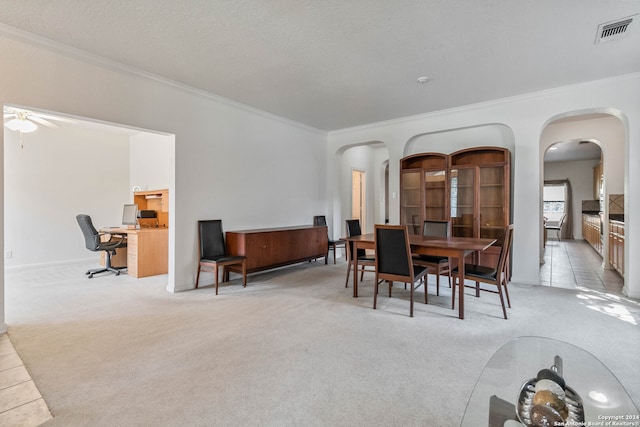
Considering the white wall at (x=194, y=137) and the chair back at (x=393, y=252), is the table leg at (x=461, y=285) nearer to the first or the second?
the chair back at (x=393, y=252)

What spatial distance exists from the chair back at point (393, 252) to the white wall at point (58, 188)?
659 centimetres

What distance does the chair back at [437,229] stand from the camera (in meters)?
4.36

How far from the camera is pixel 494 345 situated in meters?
2.49

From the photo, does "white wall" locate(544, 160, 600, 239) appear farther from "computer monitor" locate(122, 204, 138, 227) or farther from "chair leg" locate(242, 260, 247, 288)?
"computer monitor" locate(122, 204, 138, 227)

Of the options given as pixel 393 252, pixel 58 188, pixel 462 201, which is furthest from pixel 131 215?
pixel 462 201

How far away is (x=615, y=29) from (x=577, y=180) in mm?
10089

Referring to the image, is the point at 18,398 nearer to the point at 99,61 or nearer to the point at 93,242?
the point at 99,61

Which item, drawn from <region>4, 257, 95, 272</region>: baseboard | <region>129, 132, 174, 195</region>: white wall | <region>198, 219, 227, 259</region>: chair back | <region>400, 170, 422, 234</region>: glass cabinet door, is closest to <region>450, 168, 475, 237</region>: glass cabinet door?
<region>400, 170, 422, 234</region>: glass cabinet door

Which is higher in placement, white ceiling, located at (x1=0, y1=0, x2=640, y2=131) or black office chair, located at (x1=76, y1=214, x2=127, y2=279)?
white ceiling, located at (x1=0, y1=0, x2=640, y2=131)

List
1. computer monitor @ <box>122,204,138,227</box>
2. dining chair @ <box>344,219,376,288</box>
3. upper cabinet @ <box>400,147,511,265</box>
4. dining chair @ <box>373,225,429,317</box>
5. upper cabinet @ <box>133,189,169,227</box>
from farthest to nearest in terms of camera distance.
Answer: upper cabinet @ <box>133,189,169,227</box>, computer monitor @ <box>122,204,138,227</box>, upper cabinet @ <box>400,147,511,265</box>, dining chair @ <box>344,219,376,288</box>, dining chair @ <box>373,225,429,317</box>

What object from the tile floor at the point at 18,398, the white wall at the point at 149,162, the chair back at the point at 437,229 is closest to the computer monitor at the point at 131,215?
the white wall at the point at 149,162

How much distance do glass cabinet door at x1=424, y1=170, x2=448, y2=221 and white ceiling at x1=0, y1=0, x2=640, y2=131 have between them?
1.45 meters

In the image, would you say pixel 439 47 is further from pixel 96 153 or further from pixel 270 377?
pixel 96 153

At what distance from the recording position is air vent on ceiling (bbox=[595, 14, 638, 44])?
2.64 meters
